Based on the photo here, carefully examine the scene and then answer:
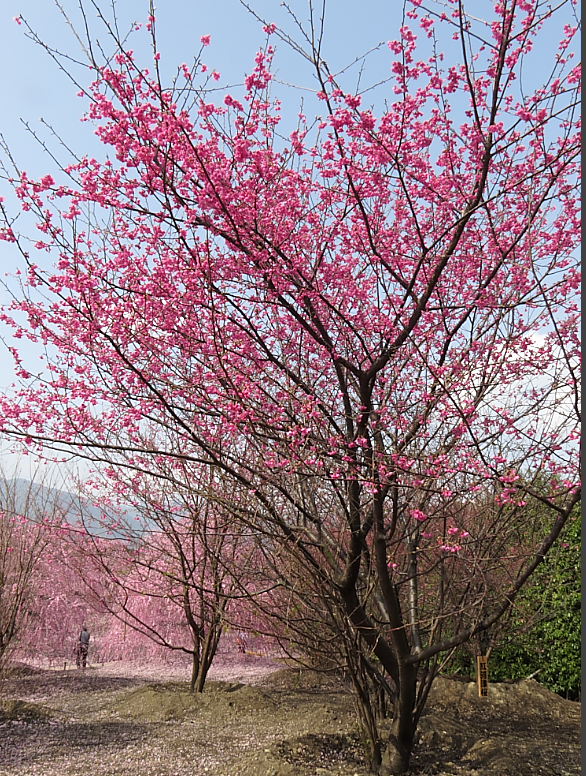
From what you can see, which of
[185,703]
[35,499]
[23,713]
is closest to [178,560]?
[185,703]

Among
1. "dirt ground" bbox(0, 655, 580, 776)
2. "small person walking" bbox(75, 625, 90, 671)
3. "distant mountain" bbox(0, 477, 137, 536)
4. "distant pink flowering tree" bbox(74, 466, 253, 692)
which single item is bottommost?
"dirt ground" bbox(0, 655, 580, 776)

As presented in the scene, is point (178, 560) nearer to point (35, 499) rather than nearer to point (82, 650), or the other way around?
point (35, 499)

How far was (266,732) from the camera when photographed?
6.25 metres

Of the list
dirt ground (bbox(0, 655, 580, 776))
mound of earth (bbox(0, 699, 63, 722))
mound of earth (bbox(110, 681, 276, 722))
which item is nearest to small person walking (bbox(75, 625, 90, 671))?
dirt ground (bbox(0, 655, 580, 776))

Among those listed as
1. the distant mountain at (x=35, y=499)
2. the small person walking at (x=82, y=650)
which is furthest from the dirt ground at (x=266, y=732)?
the small person walking at (x=82, y=650)

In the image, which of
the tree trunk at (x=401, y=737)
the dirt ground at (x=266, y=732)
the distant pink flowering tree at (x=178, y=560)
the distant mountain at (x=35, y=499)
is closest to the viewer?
the tree trunk at (x=401, y=737)

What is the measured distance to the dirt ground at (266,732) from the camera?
5047 millimetres

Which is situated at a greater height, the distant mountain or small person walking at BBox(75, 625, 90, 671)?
the distant mountain

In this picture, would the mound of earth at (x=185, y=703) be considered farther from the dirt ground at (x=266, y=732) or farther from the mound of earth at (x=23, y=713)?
the mound of earth at (x=23, y=713)

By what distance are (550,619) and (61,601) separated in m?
9.16

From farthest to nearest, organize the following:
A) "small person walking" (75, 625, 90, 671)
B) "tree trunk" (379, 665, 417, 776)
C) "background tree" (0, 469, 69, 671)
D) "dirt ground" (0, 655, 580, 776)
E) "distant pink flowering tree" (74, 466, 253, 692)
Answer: "small person walking" (75, 625, 90, 671), "background tree" (0, 469, 69, 671), "dirt ground" (0, 655, 580, 776), "distant pink flowering tree" (74, 466, 253, 692), "tree trunk" (379, 665, 417, 776)

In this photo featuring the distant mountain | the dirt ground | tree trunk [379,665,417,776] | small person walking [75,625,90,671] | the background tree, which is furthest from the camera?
small person walking [75,625,90,671]

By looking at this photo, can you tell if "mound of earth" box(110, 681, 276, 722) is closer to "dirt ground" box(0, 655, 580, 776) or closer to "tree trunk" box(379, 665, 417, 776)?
"dirt ground" box(0, 655, 580, 776)

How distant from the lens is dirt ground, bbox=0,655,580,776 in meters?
5.05
